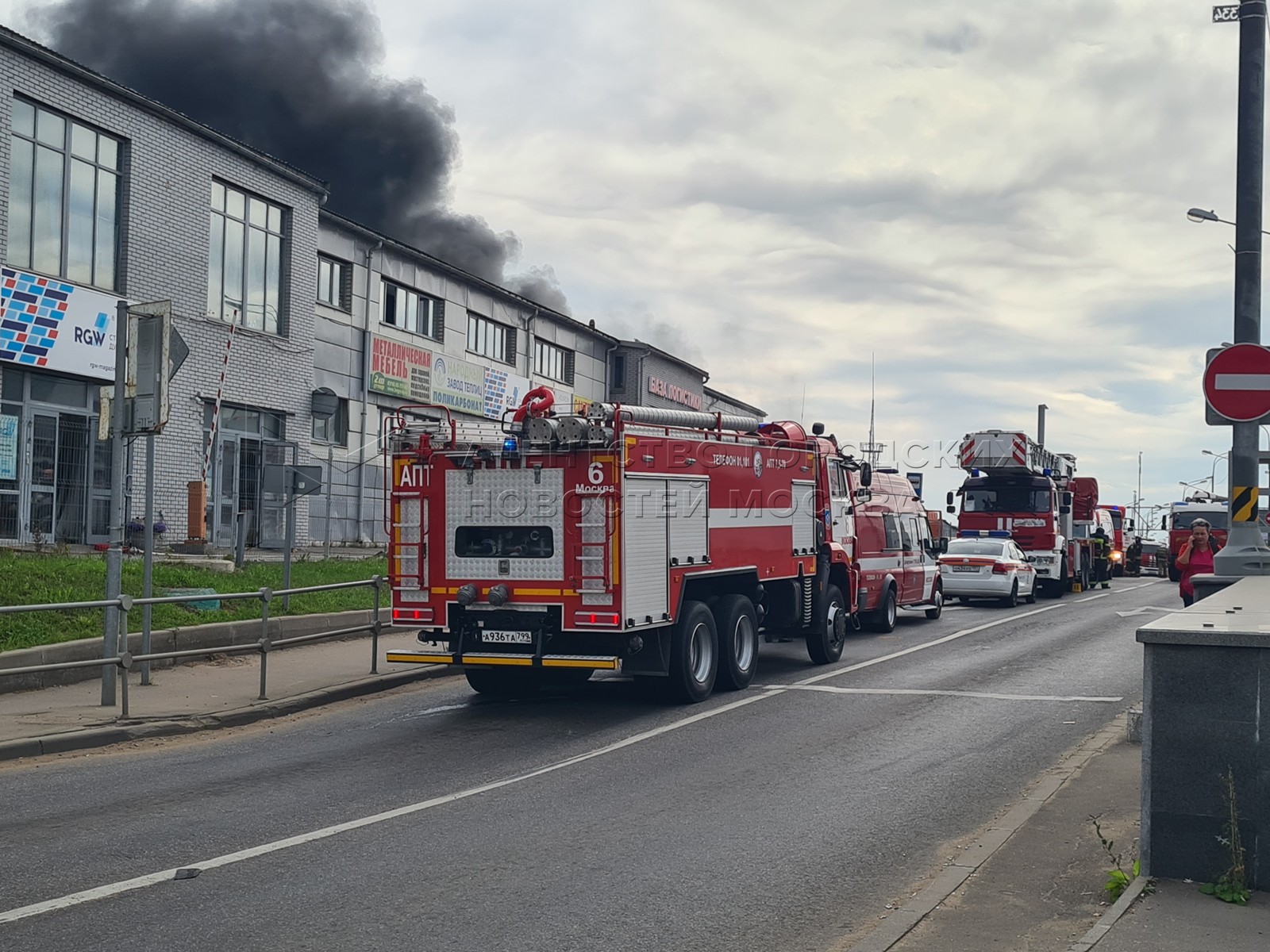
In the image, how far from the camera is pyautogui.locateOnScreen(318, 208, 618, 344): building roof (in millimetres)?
31234

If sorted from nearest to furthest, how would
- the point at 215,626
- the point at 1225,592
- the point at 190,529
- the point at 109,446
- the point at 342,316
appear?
the point at 1225,592
the point at 215,626
the point at 109,446
the point at 190,529
the point at 342,316

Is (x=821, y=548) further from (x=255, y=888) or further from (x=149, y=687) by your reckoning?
(x=255, y=888)

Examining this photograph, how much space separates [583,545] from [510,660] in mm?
1252

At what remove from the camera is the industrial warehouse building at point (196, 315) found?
67.1 ft

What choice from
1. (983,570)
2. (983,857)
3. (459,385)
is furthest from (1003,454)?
(983,857)

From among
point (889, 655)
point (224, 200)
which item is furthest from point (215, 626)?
point (224, 200)

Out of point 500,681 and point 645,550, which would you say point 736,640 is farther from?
point 500,681

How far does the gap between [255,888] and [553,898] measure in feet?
4.65

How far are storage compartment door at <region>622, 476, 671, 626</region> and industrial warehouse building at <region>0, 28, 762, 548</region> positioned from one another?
48.7 inches

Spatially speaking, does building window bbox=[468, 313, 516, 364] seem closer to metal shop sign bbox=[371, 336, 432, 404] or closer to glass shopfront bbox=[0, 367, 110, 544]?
metal shop sign bbox=[371, 336, 432, 404]

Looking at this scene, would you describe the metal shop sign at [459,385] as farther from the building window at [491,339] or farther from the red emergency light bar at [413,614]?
the red emergency light bar at [413,614]

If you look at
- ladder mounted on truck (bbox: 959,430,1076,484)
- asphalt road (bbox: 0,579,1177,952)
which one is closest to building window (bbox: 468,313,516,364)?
ladder mounted on truck (bbox: 959,430,1076,484)

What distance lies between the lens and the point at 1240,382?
10.4 meters

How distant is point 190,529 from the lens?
2356cm
